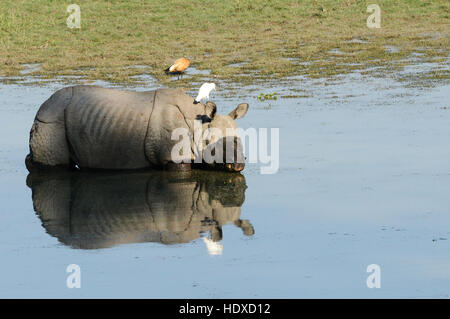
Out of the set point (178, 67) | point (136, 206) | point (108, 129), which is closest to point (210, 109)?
point (108, 129)

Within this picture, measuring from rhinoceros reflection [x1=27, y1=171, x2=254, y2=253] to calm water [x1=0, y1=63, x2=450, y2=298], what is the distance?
2cm

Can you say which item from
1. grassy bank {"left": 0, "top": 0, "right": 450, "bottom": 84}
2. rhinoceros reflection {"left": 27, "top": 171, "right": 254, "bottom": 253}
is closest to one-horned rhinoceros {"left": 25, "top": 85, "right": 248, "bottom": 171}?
rhinoceros reflection {"left": 27, "top": 171, "right": 254, "bottom": 253}

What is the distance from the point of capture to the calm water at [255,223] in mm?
9531

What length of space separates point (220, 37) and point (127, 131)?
18086mm

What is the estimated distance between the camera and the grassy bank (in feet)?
88.9

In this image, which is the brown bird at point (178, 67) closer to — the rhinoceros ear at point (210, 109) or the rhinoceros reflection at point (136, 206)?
the rhinoceros reflection at point (136, 206)

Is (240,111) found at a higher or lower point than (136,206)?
higher

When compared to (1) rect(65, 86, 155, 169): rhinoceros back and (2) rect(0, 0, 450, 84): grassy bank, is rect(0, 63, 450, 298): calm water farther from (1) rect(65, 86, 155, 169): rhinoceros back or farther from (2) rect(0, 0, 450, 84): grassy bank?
(2) rect(0, 0, 450, 84): grassy bank

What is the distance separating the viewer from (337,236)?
11.0 m

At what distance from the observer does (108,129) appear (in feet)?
47.3

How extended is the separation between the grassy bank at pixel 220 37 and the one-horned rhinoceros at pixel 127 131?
996 centimetres

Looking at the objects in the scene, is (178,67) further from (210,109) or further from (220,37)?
(210,109)
